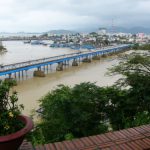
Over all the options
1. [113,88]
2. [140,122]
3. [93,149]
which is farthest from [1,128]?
[113,88]

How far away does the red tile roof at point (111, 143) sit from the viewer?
2998 mm

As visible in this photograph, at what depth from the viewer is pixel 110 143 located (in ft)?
10.2

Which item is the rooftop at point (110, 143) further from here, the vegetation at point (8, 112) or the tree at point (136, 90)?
the tree at point (136, 90)

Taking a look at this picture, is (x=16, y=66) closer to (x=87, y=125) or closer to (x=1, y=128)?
(x=87, y=125)

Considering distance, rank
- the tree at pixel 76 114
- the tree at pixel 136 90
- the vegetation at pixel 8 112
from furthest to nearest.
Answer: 1. the tree at pixel 136 90
2. the tree at pixel 76 114
3. the vegetation at pixel 8 112

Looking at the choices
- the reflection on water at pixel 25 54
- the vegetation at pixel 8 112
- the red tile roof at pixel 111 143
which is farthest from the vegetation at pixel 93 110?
the reflection on water at pixel 25 54

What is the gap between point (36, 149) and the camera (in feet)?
9.50

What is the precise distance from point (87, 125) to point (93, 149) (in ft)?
12.6

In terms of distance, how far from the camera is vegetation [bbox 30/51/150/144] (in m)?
6.69

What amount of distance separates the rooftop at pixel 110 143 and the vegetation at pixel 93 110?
2977mm

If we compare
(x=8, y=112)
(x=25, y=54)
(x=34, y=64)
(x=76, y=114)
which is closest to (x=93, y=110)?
(x=76, y=114)

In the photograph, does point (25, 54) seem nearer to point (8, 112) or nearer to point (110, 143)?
point (110, 143)

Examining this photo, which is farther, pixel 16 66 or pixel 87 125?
pixel 16 66

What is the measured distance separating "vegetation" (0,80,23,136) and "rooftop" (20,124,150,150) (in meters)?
0.47
